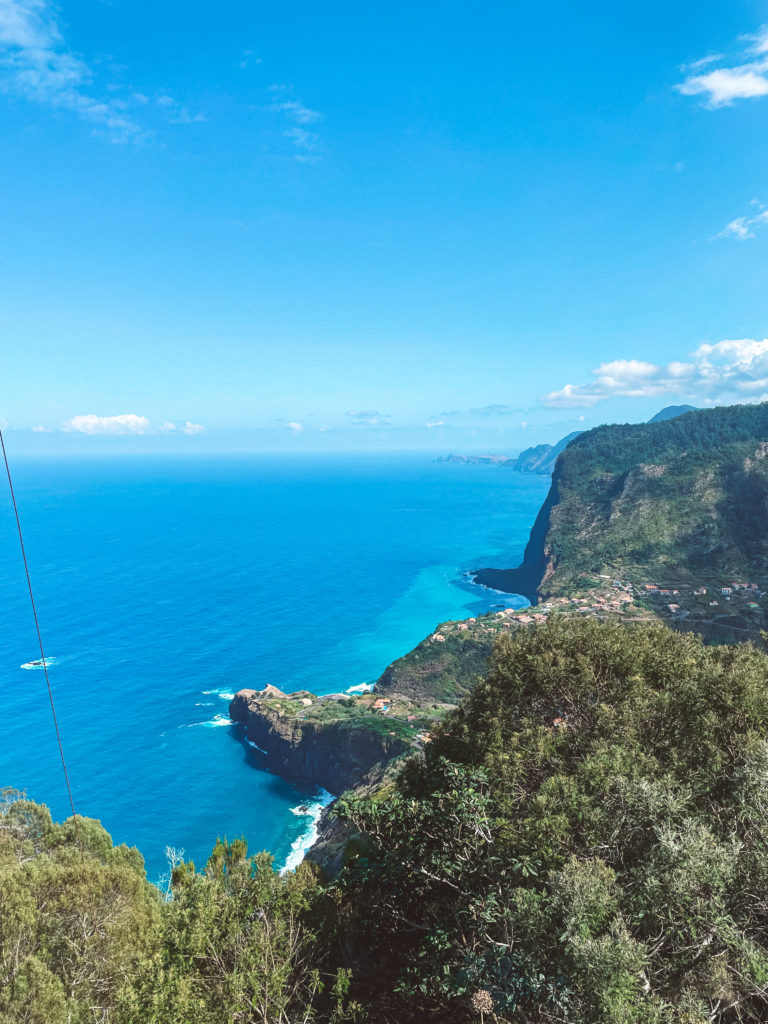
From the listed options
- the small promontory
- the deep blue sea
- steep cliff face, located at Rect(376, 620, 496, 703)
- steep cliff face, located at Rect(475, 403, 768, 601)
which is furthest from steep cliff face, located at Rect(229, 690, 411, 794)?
steep cliff face, located at Rect(475, 403, 768, 601)

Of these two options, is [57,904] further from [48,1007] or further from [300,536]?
[300,536]

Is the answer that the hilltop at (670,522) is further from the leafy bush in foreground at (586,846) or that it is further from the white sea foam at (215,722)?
the leafy bush in foreground at (586,846)

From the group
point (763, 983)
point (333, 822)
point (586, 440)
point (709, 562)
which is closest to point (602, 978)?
point (763, 983)

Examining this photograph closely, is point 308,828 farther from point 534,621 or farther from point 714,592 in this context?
point 714,592

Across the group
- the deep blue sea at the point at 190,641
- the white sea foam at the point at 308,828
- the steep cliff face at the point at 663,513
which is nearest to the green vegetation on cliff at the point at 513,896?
the white sea foam at the point at 308,828

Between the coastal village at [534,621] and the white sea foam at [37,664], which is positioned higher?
the white sea foam at [37,664]

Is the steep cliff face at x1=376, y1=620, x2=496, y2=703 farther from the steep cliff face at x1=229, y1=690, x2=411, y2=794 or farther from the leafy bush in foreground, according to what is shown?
the leafy bush in foreground

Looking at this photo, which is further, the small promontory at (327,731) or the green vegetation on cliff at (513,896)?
the small promontory at (327,731)
